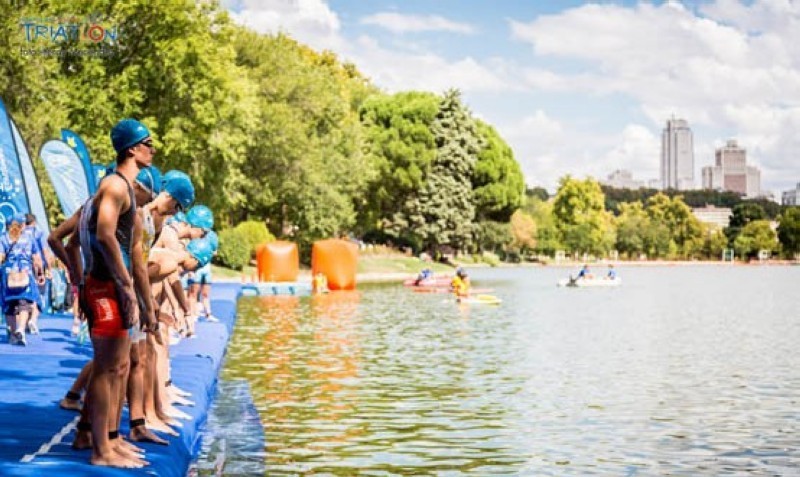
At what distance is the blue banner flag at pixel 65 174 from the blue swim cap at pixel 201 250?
12789 mm

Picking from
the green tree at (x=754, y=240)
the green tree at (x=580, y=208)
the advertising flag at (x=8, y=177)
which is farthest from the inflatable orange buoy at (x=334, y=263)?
the green tree at (x=754, y=240)

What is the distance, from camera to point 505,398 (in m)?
16.4

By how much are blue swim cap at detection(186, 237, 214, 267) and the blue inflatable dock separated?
1.39m

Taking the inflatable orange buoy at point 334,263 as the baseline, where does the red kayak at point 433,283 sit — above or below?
below

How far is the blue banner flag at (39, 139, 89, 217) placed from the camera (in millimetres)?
23234

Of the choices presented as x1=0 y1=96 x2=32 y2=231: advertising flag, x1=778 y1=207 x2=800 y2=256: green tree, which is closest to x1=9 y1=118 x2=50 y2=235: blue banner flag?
x1=0 y1=96 x2=32 y2=231: advertising flag

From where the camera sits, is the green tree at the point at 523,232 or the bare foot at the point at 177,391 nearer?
the bare foot at the point at 177,391

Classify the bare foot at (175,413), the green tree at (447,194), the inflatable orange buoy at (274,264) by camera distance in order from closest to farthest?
the bare foot at (175,413) → the inflatable orange buoy at (274,264) → the green tree at (447,194)

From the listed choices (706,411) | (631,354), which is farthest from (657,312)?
(706,411)

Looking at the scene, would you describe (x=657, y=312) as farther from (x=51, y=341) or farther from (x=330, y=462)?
(x=330, y=462)

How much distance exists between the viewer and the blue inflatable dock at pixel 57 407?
7723 millimetres

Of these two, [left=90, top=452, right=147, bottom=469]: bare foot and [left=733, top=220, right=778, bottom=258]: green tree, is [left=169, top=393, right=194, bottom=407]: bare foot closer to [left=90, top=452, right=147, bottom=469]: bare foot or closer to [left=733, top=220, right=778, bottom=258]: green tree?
[left=90, top=452, right=147, bottom=469]: bare foot

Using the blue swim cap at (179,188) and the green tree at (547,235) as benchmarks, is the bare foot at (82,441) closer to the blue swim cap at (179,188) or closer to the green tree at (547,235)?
the blue swim cap at (179,188)

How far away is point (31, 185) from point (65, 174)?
0.80 meters
